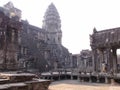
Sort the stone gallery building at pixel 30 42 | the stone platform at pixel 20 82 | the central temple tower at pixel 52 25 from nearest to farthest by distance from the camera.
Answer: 1. the stone platform at pixel 20 82
2. the stone gallery building at pixel 30 42
3. the central temple tower at pixel 52 25

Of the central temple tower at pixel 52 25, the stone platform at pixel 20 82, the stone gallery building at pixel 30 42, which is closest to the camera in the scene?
the stone platform at pixel 20 82

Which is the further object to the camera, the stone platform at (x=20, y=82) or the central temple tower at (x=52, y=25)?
the central temple tower at (x=52, y=25)

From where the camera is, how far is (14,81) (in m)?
11.6

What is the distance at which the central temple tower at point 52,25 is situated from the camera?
69.2 meters

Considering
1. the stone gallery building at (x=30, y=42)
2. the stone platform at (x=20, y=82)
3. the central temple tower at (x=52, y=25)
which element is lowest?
the stone platform at (x=20, y=82)

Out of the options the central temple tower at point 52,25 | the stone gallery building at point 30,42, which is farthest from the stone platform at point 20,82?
the central temple tower at point 52,25

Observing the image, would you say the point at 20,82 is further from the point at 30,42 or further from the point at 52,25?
the point at 52,25

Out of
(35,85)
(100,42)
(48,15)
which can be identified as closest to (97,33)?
(100,42)

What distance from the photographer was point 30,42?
51.7 m

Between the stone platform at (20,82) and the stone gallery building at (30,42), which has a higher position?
the stone gallery building at (30,42)

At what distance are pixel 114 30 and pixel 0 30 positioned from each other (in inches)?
783

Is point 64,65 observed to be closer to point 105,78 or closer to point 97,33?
point 97,33

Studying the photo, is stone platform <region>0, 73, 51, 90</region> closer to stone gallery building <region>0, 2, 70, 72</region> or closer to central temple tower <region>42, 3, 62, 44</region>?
stone gallery building <region>0, 2, 70, 72</region>

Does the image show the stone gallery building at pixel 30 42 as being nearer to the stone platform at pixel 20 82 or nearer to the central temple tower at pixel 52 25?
the central temple tower at pixel 52 25
